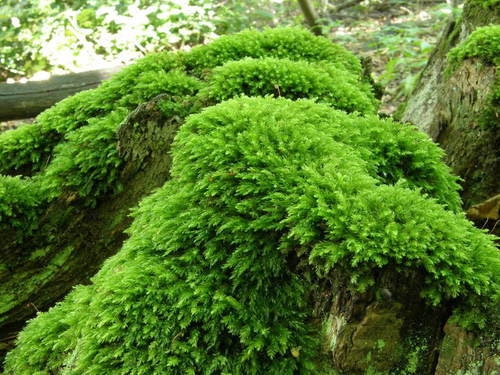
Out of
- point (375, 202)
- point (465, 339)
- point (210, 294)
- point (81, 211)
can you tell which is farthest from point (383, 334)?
point (81, 211)

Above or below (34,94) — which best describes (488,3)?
above

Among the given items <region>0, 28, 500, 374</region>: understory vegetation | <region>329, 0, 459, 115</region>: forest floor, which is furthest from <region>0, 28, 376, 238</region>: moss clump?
<region>329, 0, 459, 115</region>: forest floor

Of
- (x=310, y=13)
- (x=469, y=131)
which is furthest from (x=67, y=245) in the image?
(x=310, y=13)

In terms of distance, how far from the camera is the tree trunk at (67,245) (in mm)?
2832

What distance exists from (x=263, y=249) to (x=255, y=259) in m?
0.05

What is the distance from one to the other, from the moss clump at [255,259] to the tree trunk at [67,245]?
0.81 m

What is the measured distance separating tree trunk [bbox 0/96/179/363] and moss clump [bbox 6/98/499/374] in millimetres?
809

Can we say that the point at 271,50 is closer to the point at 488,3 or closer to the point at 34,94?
the point at 488,3

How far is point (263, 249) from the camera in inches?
69.7

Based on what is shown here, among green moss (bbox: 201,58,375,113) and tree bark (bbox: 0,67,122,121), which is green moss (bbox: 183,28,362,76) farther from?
tree bark (bbox: 0,67,122,121)

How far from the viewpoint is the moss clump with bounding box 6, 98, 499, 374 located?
1.53m

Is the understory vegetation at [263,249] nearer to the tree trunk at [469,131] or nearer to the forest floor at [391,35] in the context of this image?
the tree trunk at [469,131]

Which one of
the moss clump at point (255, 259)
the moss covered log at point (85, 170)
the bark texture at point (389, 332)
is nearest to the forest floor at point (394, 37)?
the moss covered log at point (85, 170)

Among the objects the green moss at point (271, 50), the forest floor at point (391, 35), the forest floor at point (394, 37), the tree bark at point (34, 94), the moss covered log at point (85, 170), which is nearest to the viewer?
the moss covered log at point (85, 170)
